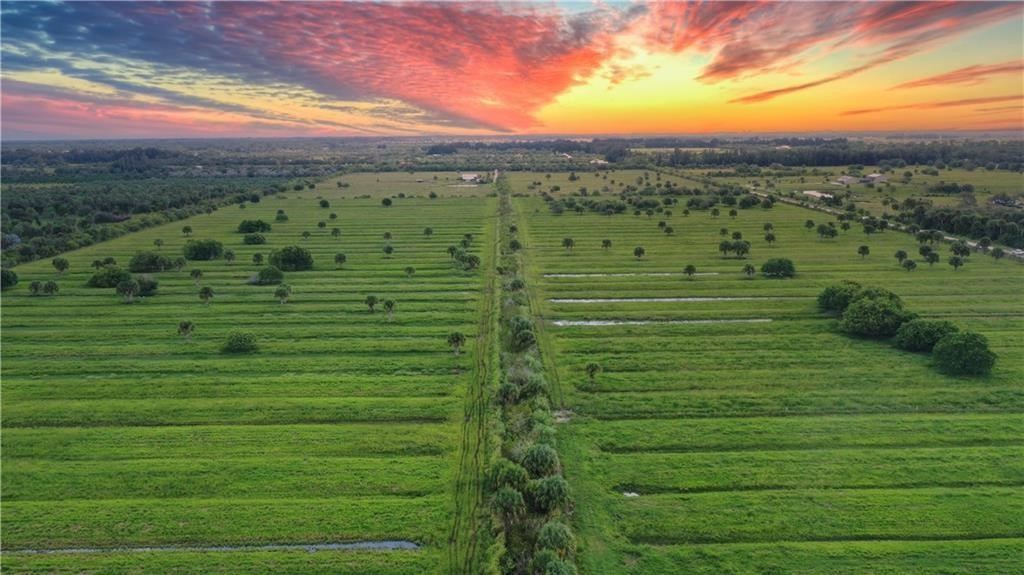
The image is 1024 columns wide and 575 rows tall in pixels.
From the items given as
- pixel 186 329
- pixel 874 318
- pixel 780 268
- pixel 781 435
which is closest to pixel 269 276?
pixel 186 329

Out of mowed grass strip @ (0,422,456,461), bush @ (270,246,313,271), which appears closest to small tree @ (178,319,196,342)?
mowed grass strip @ (0,422,456,461)

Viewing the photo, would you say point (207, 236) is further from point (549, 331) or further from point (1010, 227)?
point (1010, 227)

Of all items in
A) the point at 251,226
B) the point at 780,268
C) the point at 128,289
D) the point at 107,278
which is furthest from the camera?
the point at 251,226

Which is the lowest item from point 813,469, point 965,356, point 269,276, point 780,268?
point 813,469

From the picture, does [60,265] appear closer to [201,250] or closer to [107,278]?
[107,278]

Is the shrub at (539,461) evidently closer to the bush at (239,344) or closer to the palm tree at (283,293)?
the bush at (239,344)

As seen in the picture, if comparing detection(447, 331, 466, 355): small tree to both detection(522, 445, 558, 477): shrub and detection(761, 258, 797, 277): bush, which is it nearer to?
detection(522, 445, 558, 477): shrub

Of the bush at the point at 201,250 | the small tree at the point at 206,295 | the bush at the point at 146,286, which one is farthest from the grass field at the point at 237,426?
the bush at the point at 201,250

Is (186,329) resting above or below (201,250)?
below
